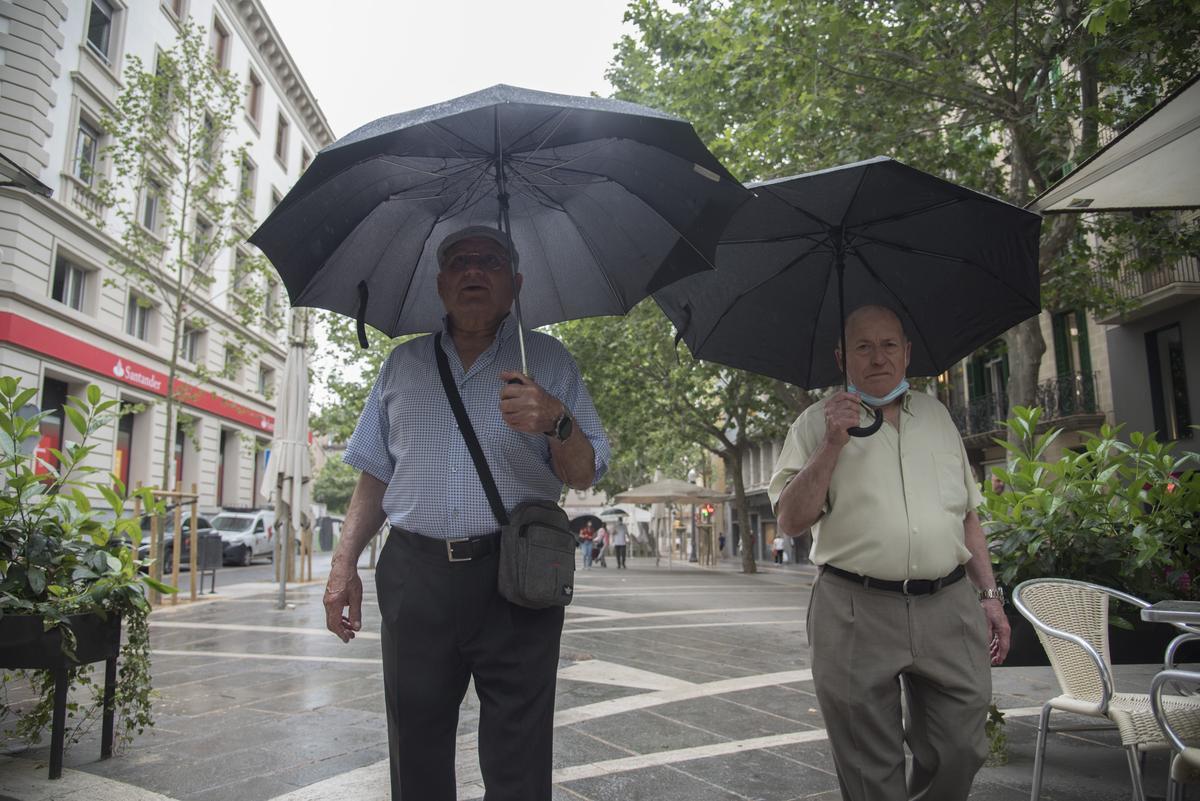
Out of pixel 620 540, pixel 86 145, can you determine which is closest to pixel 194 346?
pixel 86 145

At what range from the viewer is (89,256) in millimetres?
19953

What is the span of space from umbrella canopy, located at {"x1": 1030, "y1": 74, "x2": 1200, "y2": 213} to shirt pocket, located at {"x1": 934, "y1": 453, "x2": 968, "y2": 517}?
59.5 inches

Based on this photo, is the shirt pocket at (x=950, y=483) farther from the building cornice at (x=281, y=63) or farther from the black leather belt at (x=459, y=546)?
the building cornice at (x=281, y=63)

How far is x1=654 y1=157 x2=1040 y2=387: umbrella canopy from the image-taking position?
2.72 m

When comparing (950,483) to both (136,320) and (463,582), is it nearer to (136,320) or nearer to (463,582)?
(463,582)

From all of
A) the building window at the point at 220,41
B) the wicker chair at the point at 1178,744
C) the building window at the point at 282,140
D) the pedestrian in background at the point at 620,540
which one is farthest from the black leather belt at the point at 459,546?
the building window at the point at 282,140

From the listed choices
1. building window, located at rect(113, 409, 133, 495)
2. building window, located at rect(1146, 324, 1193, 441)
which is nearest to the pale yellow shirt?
building window, located at rect(1146, 324, 1193, 441)

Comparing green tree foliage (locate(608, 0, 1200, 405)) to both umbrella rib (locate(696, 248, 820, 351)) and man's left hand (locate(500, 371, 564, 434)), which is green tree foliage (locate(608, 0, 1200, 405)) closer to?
umbrella rib (locate(696, 248, 820, 351))

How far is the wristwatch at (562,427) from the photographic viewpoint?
2.13 metres

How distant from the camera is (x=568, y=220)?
2771 mm

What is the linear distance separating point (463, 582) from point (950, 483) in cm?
148

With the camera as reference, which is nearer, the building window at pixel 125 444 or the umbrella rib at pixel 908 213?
the umbrella rib at pixel 908 213

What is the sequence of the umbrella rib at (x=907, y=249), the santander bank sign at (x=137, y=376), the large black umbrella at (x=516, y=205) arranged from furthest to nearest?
the santander bank sign at (x=137, y=376) → the umbrella rib at (x=907, y=249) → the large black umbrella at (x=516, y=205)

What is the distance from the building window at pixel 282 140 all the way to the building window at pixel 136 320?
12063 millimetres
